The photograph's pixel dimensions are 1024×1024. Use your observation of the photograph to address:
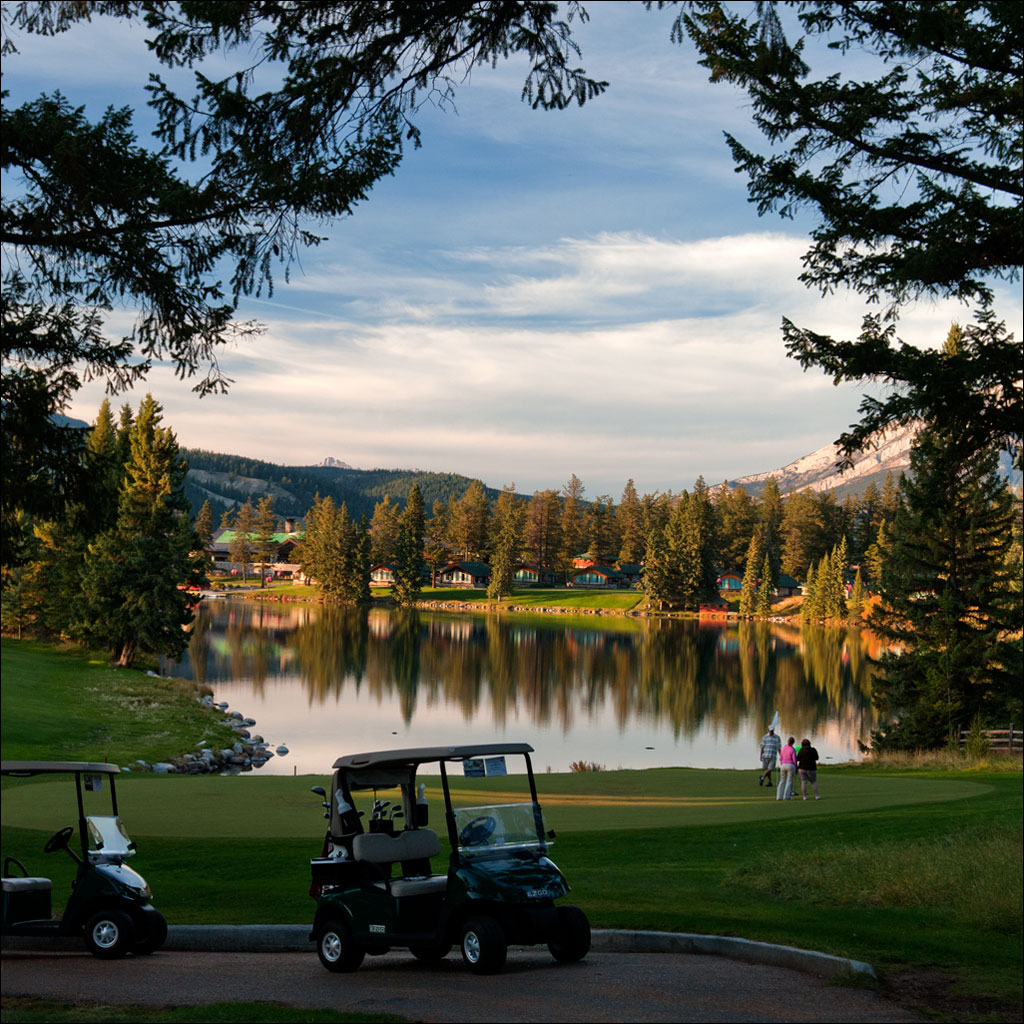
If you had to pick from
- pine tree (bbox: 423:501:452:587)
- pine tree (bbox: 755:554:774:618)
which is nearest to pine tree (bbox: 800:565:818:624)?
pine tree (bbox: 755:554:774:618)

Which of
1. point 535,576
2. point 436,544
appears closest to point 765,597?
point 535,576

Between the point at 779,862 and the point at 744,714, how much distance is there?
36.0m

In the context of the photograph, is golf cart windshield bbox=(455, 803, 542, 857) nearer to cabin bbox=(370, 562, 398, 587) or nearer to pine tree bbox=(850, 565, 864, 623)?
pine tree bbox=(850, 565, 864, 623)

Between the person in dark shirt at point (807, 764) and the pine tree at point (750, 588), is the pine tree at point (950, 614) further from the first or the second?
the pine tree at point (750, 588)

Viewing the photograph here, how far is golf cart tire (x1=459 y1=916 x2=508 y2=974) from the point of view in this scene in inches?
368

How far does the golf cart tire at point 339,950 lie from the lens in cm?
1002

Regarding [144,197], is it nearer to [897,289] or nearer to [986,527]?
[897,289]

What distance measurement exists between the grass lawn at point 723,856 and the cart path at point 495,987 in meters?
1.07

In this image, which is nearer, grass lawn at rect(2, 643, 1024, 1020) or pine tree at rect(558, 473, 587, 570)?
grass lawn at rect(2, 643, 1024, 1020)

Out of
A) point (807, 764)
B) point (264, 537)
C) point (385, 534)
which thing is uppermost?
point (385, 534)

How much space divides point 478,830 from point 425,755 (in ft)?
2.72

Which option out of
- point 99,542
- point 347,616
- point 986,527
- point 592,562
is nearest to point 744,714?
point 986,527

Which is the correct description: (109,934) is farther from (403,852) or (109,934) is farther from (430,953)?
(430,953)

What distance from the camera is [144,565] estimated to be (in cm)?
5609
